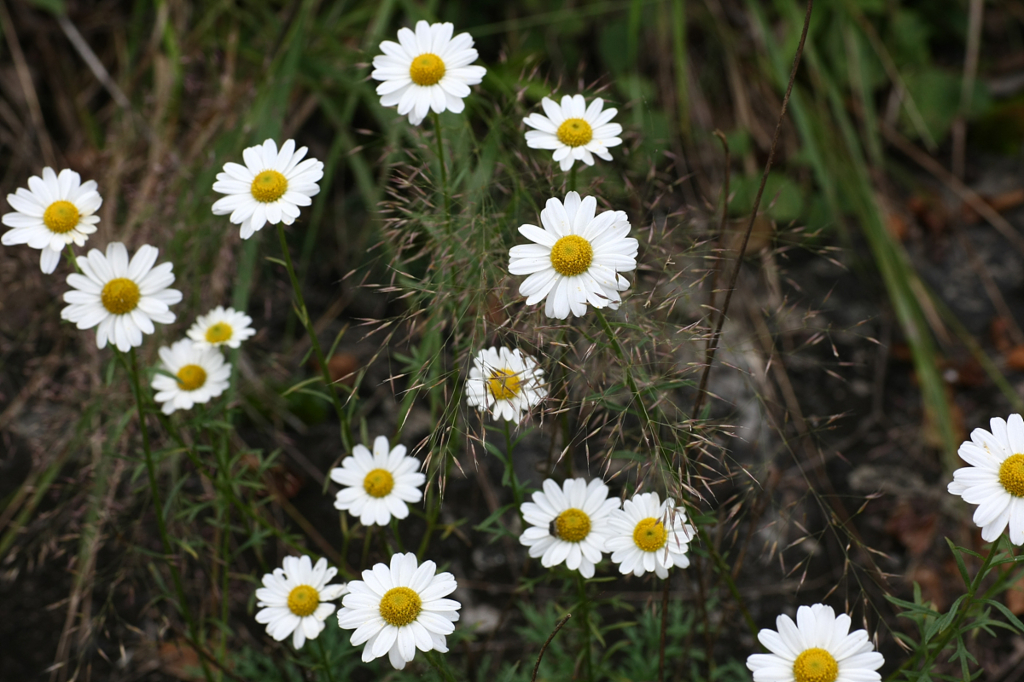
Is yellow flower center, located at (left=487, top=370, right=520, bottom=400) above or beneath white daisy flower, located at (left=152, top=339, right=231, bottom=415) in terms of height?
beneath

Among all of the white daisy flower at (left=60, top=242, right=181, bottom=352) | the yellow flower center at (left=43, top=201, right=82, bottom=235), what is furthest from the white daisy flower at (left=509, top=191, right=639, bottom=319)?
the yellow flower center at (left=43, top=201, right=82, bottom=235)

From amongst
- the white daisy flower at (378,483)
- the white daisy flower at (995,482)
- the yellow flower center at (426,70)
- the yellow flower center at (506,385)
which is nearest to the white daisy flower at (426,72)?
the yellow flower center at (426,70)

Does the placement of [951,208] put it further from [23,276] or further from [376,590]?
[23,276]

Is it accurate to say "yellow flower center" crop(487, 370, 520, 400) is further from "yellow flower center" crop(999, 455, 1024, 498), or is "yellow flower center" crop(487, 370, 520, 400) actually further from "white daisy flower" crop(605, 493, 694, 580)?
"yellow flower center" crop(999, 455, 1024, 498)

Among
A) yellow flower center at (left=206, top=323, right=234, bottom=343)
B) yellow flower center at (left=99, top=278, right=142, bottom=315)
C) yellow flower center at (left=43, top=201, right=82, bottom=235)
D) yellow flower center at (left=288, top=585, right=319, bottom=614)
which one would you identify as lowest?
yellow flower center at (left=288, top=585, right=319, bottom=614)

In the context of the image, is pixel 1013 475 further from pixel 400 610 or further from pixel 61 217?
pixel 61 217

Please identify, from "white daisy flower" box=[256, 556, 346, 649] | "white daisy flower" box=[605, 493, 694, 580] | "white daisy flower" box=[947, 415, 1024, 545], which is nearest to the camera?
"white daisy flower" box=[947, 415, 1024, 545]

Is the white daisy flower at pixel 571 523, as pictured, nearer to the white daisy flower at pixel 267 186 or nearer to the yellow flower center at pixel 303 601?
the yellow flower center at pixel 303 601

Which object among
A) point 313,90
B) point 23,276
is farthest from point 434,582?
point 313,90
